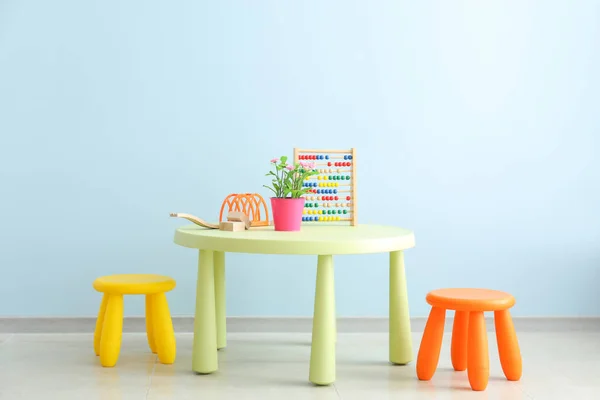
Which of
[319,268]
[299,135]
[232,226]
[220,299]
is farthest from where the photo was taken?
[299,135]

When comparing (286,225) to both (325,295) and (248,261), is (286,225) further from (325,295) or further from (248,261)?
(248,261)

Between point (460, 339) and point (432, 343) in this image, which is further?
point (460, 339)

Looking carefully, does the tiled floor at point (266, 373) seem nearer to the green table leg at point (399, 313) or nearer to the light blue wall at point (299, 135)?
the green table leg at point (399, 313)

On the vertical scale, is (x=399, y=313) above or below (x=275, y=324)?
above

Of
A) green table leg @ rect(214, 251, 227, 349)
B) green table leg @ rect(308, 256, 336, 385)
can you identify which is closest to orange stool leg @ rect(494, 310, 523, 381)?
green table leg @ rect(308, 256, 336, 385)

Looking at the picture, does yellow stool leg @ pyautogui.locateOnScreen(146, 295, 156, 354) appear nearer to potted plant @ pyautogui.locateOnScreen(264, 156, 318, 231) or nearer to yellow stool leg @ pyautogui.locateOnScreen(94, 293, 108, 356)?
yellow stool leg @ pyautogui.locateOnScreen(94, 293, 108, 356)

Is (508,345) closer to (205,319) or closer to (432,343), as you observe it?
(432,343)

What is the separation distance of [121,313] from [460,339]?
62.0 inches

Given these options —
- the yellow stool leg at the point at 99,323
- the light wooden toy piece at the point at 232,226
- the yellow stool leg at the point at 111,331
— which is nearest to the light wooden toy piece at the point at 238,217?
the light wooden toy piece at the point at 232,226

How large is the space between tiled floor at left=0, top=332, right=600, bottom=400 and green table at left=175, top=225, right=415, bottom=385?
0.36 ft

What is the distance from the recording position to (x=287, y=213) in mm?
3463

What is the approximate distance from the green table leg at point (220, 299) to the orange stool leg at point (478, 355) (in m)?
1.31

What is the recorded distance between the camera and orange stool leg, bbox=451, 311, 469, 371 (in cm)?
351

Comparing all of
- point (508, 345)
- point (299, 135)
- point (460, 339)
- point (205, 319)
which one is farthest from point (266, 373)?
point (299, 135)
